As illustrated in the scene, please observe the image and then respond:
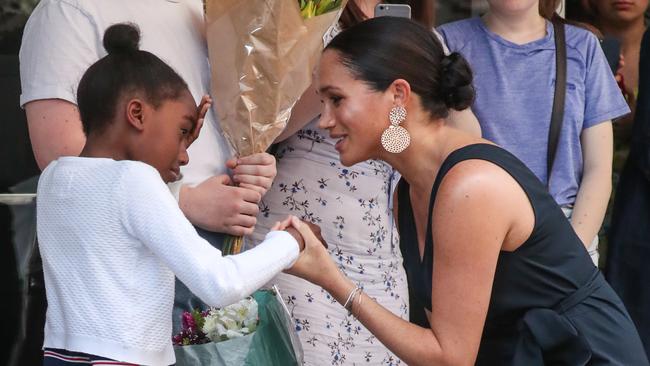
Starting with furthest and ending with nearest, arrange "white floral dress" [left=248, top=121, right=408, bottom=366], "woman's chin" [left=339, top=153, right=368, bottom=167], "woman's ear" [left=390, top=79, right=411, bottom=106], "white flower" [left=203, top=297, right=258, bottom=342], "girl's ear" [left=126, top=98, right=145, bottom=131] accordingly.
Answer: "white floral dress" [left=248, top=121, right=408, bottom=366] < "woman's chin" [left=339, top=153, right=368, bottom=167] < "woman's ear" [left=390, top=79, right=411, bottom=106] < "white flower" [left=203, top=297, right=258, bottom=342] < "girl's ear" [left=126, top=98, right=145, bottom=131]

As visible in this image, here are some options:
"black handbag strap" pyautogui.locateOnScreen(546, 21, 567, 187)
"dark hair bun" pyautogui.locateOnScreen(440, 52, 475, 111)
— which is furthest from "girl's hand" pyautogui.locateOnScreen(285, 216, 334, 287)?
"black handbag strap" pyautogui.locateOnScreen(546, 21, 567, 187)

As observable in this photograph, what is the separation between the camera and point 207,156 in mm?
2680

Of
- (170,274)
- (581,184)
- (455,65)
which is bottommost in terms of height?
(581,184)

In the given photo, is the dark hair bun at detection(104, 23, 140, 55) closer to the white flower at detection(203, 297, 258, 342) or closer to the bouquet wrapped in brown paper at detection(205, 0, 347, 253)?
the bouquet wrapped in brown paper at detection(205, 0, 347, 253)

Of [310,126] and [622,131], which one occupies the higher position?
[310,126]

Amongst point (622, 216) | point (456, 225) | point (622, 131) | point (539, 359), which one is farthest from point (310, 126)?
point (622, 131)

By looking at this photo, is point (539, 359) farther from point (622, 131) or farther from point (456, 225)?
point (622, 131)

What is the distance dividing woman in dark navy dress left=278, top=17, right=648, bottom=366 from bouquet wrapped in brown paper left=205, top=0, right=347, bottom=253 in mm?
78

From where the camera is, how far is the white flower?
2338 millimetres

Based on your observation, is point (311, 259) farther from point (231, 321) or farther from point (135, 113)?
point (135, 113)

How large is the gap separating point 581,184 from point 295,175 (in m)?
1.01

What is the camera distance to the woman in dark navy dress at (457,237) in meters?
2.39

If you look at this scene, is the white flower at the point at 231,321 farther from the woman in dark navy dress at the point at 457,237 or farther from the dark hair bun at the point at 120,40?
the dark hair bun at the point at 120,40

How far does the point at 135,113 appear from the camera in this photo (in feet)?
7.25
